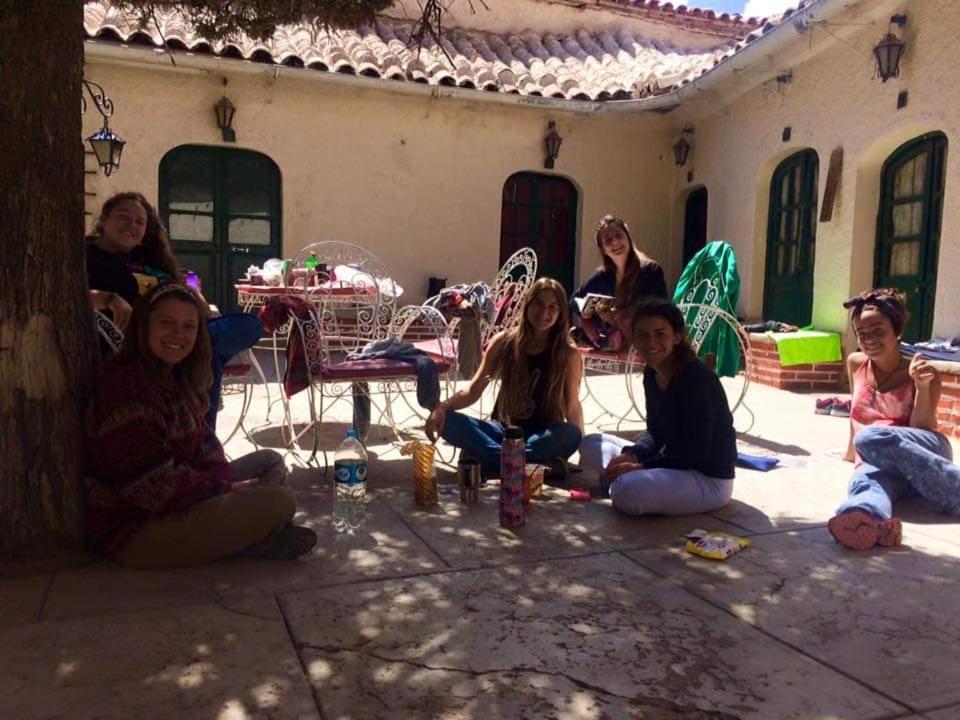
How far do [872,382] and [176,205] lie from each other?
304 inches

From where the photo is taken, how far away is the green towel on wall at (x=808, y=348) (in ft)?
24.4

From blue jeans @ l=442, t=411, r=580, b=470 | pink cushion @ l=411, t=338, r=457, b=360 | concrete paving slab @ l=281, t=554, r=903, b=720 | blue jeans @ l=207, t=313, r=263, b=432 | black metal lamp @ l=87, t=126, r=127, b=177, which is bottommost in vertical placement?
concrete paving slab @ l=281, t=554, r=903, b=720

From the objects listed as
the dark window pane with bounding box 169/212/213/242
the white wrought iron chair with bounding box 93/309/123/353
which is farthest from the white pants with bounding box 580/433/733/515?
the dark window pane with bounding box 169/212/213/242

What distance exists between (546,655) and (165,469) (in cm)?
134

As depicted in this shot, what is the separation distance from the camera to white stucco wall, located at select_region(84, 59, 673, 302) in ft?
28.9

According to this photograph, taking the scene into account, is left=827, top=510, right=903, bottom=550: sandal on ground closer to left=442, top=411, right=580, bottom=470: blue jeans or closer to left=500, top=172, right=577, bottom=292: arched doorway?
left=442, top=411, right=580, bottom=470: blue jeans

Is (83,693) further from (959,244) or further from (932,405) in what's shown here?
(959,244)

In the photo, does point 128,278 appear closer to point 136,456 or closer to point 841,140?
point 136,456

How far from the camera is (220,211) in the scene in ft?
30.5

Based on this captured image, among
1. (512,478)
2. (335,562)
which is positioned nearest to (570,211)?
(512,478)

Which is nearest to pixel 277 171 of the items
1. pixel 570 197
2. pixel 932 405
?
pixel 570 197

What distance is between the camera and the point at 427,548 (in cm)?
304

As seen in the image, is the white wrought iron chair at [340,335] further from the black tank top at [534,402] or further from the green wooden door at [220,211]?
the green wooden door at [220,211]

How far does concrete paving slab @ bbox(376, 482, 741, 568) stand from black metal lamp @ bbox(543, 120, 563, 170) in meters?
7.25
